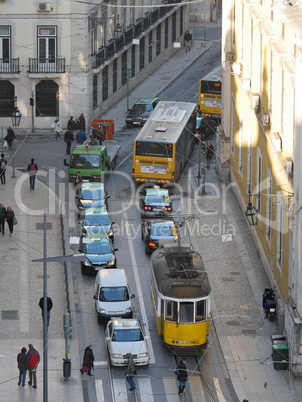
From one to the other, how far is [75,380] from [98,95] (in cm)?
3958

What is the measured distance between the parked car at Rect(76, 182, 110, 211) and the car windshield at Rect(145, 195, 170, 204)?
7.27ft

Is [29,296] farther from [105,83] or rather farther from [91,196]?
[105,83]

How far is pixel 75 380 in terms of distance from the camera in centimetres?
4988

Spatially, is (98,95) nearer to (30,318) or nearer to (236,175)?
(236,175)

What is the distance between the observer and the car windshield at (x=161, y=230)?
62.3m

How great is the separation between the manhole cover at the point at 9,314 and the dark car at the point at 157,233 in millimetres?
8911

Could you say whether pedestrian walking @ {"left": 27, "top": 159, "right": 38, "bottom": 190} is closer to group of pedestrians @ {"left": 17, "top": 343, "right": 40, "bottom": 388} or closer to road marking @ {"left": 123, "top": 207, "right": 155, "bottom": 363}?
road marking @ {"left": 123, "top": 207, "right": 155, "bottom": 363}

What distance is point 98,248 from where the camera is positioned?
60125mm

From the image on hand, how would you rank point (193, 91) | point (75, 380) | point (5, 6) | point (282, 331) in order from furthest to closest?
point (193, 91) → point (5, 6) → point (282, 331) → point (75, 380)

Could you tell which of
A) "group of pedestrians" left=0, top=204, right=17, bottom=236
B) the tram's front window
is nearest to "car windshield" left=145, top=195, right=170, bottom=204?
"group of pedestrians" left=0, top=204, right=17, bottom=236

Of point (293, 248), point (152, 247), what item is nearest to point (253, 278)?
point (152, 247)

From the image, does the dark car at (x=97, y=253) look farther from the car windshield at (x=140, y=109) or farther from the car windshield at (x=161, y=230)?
the car windshield at (x=140, y=109)

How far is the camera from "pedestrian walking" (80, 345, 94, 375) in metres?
49.8

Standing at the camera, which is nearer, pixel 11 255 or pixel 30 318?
pixel 30 318
